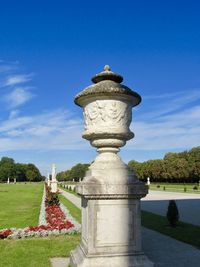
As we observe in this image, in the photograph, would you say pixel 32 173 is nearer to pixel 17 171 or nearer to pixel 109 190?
pixel 17 171

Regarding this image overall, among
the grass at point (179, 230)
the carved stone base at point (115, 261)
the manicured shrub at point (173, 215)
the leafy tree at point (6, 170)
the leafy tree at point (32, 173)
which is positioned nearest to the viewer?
the carved stone base at point (115, 261)

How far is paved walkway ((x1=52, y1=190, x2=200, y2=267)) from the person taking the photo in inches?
300

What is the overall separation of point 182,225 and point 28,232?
20.4 feet

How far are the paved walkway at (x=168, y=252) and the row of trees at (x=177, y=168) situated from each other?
6648cm

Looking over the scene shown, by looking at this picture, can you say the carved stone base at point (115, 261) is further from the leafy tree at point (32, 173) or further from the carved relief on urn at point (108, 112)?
the leafy tree at point (32, 173)

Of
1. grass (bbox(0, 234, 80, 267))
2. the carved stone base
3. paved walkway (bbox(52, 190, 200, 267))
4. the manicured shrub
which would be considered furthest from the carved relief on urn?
the manicured shrub

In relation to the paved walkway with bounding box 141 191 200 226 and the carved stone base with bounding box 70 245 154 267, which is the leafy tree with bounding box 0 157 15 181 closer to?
the paved walkway with bounding box 141 191 200 226

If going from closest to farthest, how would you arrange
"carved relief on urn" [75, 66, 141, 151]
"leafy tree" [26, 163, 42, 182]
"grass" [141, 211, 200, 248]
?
"carved relief on urn" [75, 66, 141, 151] < "grass" [141, 211, 200, 248] < "leafy tree" [26, 163, 42, 182]

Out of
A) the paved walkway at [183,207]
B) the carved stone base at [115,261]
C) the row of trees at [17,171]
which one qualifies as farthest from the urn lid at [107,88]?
the row of trees at [17,171]

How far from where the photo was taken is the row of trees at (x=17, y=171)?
12875cm

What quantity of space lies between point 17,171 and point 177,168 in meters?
67.8

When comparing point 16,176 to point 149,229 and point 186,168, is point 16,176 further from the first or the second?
point 149,229

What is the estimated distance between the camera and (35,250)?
29.5 feet

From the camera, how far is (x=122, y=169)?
239 inches
